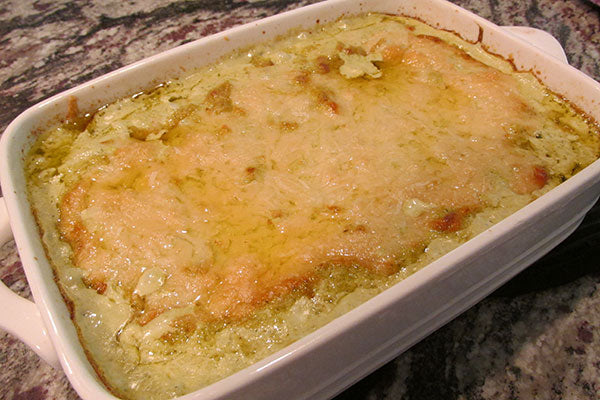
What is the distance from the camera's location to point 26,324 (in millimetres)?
773

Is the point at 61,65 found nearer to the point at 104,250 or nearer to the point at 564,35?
the point at 104,250

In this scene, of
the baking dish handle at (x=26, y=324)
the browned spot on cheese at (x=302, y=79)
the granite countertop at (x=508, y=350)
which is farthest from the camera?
the browned spot on cheese at (x=302, y=79)

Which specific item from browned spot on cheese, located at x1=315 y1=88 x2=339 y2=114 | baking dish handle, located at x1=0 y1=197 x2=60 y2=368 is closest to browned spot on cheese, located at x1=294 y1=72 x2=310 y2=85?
browned spot on cheese, located at x1=315 y1=88 x2=339 y2=114

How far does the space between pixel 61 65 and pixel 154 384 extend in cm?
166

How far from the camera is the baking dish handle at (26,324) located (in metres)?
0.76

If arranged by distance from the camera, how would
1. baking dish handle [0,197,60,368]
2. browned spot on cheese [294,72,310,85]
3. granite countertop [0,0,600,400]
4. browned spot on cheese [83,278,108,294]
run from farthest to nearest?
1. browned spot on cheese [294,72,310,85]
2. granite countertop [0,0,600,400]
3. browned spot on cheese [83,278,108,294]
4. baking dish handle [0,197,60,368]

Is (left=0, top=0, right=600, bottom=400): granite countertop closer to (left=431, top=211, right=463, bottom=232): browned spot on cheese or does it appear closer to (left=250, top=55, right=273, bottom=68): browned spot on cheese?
(left=431, top=211, right=463, bottom=232): browned spot on cheese

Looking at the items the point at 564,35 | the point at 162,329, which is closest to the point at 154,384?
the point at 162,329

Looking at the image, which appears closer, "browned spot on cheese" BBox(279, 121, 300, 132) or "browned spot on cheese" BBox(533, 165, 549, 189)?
"browned spot on cheese" BBox(533, 165, 549, 189)

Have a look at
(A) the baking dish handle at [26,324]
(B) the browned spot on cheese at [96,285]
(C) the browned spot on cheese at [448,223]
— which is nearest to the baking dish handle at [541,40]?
(C) the browned spot on cheese at [448,223]

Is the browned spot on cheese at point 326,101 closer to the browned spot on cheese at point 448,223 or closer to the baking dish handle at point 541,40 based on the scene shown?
the browned spot on cheese at point 448,223

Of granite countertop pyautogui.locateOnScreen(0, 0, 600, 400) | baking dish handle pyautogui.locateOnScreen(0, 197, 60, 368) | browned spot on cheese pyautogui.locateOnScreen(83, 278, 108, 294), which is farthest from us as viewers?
granite countertop pyautogui.locateOnScreen(0, 0, 600, 400)

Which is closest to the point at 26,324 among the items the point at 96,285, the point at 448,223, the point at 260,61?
the point at 96,285

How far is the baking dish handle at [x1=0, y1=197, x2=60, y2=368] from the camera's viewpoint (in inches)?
30.0
